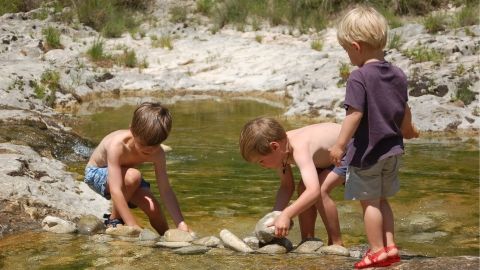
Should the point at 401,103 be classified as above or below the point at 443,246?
above

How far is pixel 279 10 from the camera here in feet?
60.8

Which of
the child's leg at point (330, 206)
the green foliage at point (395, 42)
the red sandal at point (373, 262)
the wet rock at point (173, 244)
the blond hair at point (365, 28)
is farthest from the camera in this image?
the green foliage at point (395, 42)

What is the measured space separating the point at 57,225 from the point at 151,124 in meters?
0.78

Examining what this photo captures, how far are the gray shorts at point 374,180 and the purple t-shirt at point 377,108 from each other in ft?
0.15

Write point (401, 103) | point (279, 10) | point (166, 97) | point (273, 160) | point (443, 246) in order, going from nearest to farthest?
point (401, 103)
point (273, 160)
point (443, 246)
point (166, 97)
point (279, 10)

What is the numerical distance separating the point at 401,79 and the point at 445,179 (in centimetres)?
335

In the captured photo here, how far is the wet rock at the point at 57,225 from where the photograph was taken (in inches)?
179

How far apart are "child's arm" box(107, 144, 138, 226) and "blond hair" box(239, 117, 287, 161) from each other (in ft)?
2.96

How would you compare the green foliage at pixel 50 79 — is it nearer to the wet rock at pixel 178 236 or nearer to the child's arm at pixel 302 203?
the wet rock at pixel 178 236

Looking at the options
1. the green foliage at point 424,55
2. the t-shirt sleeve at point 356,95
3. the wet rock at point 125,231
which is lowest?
the wet rock at point 125,231

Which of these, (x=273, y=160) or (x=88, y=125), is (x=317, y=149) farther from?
(x=88, y=125)

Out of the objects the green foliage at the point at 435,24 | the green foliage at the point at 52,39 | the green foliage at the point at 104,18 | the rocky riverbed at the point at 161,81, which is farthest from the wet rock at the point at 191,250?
the green foliage at the point at 104,18

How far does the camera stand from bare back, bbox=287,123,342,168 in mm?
4238

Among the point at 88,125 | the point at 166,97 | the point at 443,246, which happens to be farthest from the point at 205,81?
the point at 443,246
